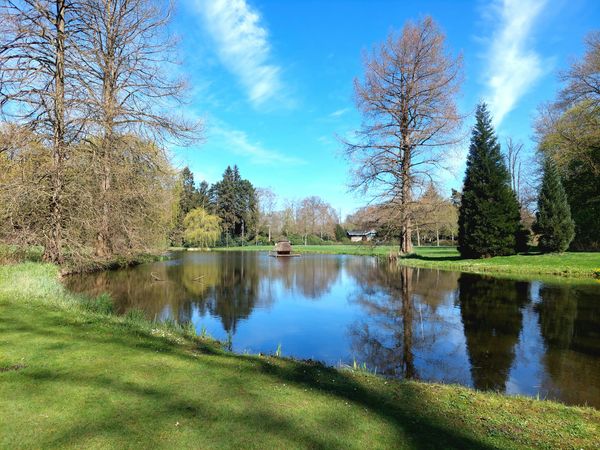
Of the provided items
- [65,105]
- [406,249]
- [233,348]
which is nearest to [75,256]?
[65,105]

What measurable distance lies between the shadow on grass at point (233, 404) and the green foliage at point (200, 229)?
164 feet

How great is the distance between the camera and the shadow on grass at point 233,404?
2975mm

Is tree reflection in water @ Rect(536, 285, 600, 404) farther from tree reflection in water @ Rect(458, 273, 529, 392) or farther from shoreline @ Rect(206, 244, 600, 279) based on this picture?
shoreline @ Rect(206, 244, 600, 279)

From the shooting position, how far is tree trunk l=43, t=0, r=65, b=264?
11687 mm

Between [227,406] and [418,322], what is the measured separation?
748 centimetres

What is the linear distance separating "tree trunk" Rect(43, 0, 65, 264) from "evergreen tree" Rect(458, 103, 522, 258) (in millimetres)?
21833

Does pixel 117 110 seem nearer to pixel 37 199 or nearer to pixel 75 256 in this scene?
pixel 37 199

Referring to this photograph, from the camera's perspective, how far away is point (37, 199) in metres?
11.6

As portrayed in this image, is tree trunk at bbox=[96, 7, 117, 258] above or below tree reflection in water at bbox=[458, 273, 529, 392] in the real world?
above

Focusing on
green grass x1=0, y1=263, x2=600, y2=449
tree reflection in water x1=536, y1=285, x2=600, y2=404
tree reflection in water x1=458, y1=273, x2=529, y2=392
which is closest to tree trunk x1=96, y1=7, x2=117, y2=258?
green grass x1=0, y1=263, x2=600, y2=449

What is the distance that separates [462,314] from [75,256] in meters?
12.9

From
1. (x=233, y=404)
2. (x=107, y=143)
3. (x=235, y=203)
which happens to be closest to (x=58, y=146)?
(x=107, y=143)

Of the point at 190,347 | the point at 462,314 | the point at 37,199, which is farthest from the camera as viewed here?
the point at 37,199

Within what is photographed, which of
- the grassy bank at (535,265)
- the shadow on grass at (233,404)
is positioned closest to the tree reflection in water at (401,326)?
the shadow on grass at (233,404)
